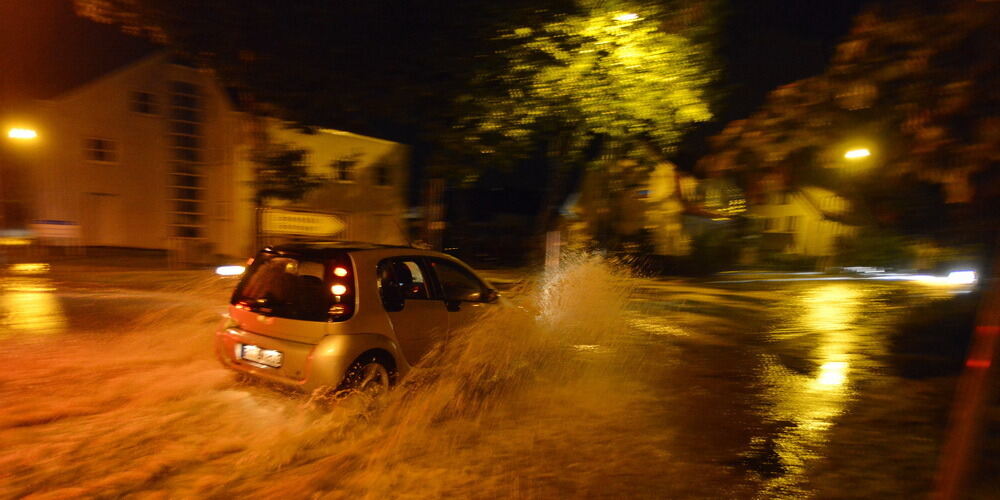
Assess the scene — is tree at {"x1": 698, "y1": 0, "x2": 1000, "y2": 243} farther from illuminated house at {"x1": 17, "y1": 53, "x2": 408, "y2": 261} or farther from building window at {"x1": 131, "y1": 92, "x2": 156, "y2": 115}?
building window at {"x1": 131, "y1": 92, "x2": 156, "y2": 115}

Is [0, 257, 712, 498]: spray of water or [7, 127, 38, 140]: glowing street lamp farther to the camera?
[7, 127, 38, 140]: glowing street lamp

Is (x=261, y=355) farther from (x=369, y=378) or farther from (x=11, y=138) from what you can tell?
(x=11, y=138)

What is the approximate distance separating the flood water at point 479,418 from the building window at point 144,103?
1521 centimetres

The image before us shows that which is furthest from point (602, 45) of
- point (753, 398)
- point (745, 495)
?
point (745, 495)

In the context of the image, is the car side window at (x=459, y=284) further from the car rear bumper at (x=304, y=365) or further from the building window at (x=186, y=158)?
the building window at (x=186, y=158)

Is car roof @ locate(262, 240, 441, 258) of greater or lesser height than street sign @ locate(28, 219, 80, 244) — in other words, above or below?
above

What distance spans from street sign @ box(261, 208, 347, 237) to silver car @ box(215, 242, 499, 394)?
6486 mm

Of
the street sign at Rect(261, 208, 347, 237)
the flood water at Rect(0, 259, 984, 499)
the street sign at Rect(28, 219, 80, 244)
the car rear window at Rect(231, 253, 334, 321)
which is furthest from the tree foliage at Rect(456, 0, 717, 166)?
the street sign at Rect(28, 219, 80, 244)

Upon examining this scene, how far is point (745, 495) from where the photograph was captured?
14.6 feet

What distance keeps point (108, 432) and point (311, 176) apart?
259 inches

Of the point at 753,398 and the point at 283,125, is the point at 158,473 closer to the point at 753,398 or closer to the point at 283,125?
the point at 753,398

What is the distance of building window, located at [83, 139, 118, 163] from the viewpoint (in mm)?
22594

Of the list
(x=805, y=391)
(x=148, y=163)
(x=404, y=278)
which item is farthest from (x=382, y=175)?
(x=805, y=391)

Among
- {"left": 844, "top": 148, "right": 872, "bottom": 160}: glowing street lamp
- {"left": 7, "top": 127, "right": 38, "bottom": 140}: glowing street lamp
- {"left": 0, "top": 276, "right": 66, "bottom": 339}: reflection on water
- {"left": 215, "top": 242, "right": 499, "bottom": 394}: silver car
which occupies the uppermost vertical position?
{"left": 7, "top": 127, "right": 38, "bottom": 140}: glowing street lamp
